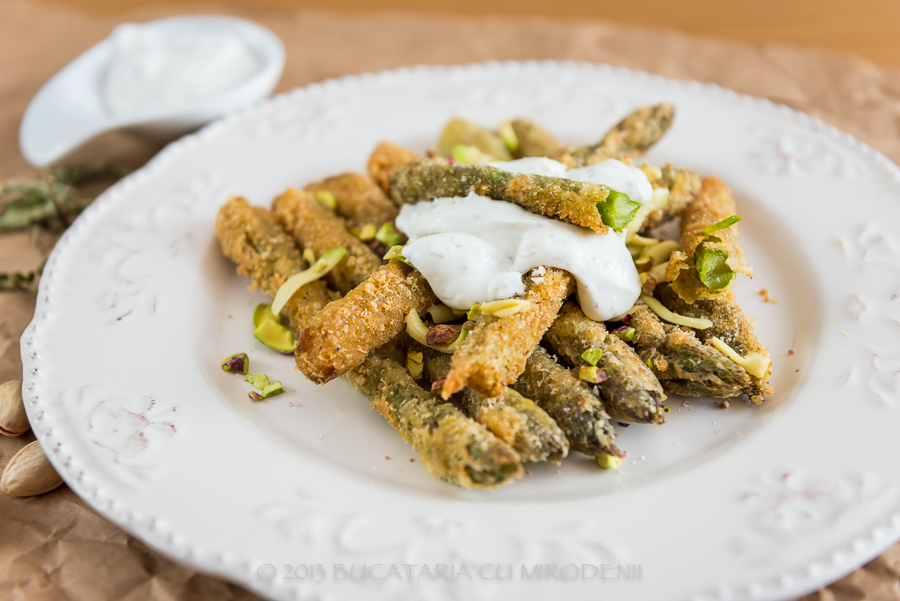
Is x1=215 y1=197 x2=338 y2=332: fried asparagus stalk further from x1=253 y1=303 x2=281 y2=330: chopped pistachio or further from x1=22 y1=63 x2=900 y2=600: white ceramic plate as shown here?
x1=22 y1=63 x2=900 y2=600: white ceramic plate

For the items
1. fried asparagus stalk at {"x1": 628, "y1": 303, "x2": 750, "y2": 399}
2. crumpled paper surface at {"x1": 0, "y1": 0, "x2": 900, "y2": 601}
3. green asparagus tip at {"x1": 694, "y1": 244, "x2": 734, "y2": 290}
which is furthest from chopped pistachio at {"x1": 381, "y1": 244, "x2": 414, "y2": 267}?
crumpled paper surface at {"x1": 0, "y1": 0, "x2": 900, "y2": 601}

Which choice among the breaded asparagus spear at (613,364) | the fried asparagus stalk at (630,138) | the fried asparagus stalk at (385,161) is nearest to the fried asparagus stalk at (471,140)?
the fried asparagus stalk at (385,161)

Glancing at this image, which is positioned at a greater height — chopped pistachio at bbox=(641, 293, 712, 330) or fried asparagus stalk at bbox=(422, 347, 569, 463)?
chopped pistachio at bbox=(641, 293, 712, 330)

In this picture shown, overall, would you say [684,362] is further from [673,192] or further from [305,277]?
[305,277]

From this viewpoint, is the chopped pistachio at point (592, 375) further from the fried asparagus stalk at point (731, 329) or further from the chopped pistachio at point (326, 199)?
the chopped pistachio at point (326, 199)

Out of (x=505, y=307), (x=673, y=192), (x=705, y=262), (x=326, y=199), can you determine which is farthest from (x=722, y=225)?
(x=326, y=199)
